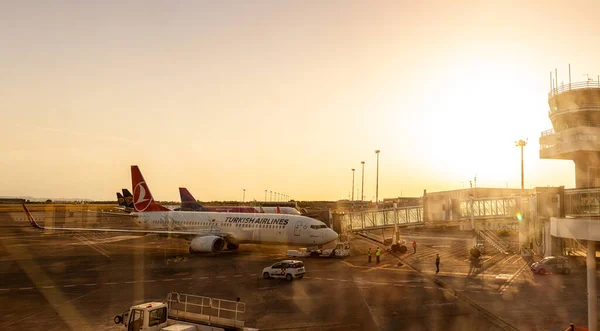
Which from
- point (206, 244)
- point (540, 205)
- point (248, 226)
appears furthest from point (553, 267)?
point (206, 244)

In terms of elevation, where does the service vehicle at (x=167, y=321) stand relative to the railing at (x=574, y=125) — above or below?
below

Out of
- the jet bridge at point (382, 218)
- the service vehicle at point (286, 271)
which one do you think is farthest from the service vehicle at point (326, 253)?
the service vehicle at point (286, 271)

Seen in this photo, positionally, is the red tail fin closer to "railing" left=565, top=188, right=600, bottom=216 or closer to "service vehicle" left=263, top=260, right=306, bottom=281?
"service vehicle" left=263, top=260, right=306, bottom=281

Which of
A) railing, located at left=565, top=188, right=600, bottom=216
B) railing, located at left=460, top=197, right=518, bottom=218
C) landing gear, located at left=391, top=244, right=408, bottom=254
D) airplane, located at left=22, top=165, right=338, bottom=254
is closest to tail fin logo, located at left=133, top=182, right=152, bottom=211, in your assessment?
airplane, located at left=22, top=165, right=338, bottom=254

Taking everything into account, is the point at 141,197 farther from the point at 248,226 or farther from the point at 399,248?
the point at 399,248

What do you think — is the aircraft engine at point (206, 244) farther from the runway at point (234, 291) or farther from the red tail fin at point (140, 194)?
the red tail fin at point (140, 194)

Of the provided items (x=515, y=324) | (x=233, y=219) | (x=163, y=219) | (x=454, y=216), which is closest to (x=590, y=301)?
(x=515, y=324)

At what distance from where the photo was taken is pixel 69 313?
76.0ft

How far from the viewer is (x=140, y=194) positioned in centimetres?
5884

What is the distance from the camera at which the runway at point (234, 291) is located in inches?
845

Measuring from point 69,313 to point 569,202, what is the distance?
33496mm

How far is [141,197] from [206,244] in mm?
18151

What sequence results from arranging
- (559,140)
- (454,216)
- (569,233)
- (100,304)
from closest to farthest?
1. (569,233)
2. (100,304)
3. (454,216)
4. (559,140)

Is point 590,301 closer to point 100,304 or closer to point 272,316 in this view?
point 272,316
